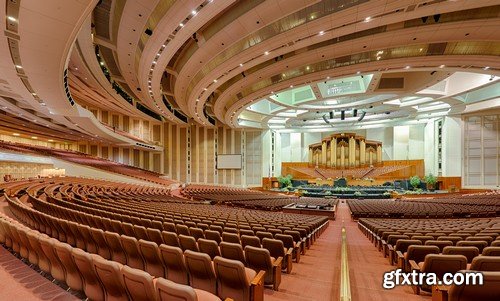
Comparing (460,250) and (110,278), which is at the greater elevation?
(110,278)

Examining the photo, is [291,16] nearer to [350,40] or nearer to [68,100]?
[350,40]

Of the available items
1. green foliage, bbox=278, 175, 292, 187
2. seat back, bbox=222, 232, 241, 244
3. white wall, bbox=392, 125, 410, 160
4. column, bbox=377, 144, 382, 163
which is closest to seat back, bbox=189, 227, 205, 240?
seat back, bbox=222, 232, 241, 244

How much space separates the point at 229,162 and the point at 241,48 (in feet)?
48.7

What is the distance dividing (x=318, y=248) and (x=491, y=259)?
2.84 metres

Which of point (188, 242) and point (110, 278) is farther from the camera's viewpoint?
point (188, 242)

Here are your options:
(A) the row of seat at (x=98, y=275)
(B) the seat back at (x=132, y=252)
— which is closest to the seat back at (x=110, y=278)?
(A) the row of seat at (x=98, y=275)

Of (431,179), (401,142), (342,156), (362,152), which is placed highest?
(401,142)

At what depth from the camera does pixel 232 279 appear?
2.01m

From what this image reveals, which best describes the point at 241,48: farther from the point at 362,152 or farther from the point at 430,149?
the point at 430,149

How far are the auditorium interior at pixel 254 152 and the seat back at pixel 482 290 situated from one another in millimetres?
11

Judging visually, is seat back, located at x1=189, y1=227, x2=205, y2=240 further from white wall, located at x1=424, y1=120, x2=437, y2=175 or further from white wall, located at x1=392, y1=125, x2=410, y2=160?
white wall, located at x1=392, y1=125, x2=410, y2=160

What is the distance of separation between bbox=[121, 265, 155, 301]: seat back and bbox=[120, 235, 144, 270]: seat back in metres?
0.98

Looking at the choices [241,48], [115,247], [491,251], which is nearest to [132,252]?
[115,247]

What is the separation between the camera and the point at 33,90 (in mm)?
8836
